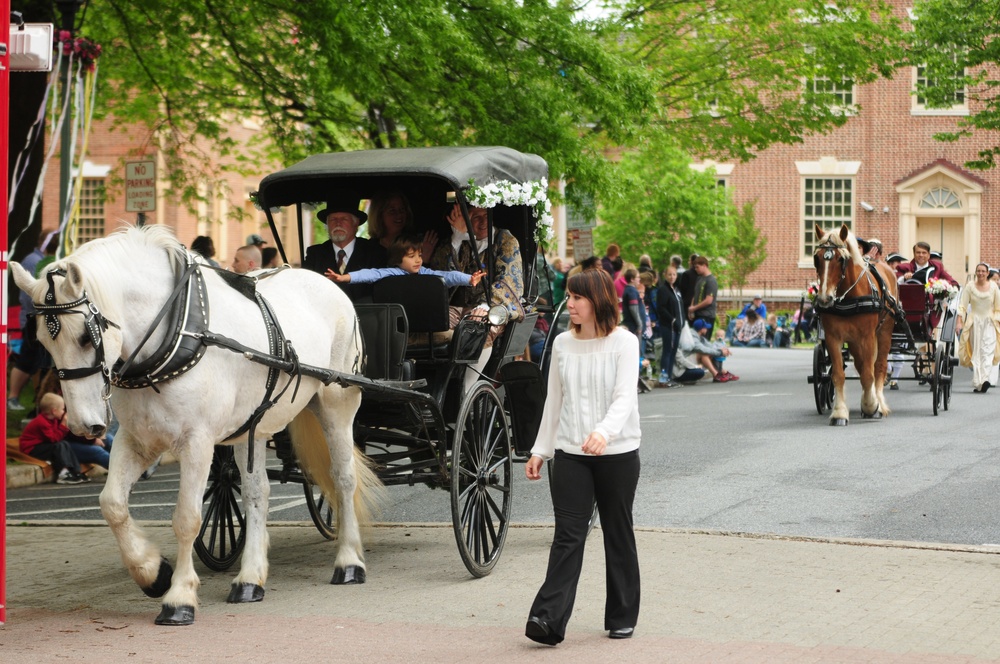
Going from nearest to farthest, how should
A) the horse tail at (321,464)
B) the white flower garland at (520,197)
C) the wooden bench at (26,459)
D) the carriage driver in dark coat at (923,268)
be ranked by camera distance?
1. the horse tail at (321,464)
2. the white flower garland at (520,197)
3. the wooden bench at (26,459)
4. the carriage driver in dark coat at (923,268)

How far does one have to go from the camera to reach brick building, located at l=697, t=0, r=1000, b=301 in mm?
44906

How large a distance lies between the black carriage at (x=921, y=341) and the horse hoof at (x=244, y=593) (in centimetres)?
1007

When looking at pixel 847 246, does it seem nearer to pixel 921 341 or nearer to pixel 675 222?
pixel 921 341

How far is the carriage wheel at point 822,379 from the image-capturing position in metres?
16.3

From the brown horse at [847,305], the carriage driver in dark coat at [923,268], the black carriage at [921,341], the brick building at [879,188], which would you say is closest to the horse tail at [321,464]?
the brown horse at [847,305]

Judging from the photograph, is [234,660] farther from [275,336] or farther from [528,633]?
[275,336]

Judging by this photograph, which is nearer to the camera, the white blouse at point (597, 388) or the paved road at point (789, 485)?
the white blouse at point (597, 388)

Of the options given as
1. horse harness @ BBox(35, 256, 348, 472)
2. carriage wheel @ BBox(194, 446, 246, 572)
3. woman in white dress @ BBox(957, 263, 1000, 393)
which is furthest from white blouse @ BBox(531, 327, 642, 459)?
woman in white dress @ BBox(957, 263, 1000, 393)

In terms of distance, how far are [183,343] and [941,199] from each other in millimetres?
42694

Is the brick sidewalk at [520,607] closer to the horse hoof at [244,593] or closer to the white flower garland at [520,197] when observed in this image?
the horse hoof at [244,593]

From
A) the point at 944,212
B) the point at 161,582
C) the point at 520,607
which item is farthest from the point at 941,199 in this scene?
the point at 161,582

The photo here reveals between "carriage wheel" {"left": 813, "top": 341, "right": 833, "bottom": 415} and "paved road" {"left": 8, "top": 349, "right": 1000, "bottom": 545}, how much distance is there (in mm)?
220

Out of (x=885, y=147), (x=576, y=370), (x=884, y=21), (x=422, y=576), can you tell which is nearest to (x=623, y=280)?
(x=884, y=21)

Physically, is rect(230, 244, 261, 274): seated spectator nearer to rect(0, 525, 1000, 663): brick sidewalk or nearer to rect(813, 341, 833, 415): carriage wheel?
rect(0, 525, 1000, 663): brick sidewalk
